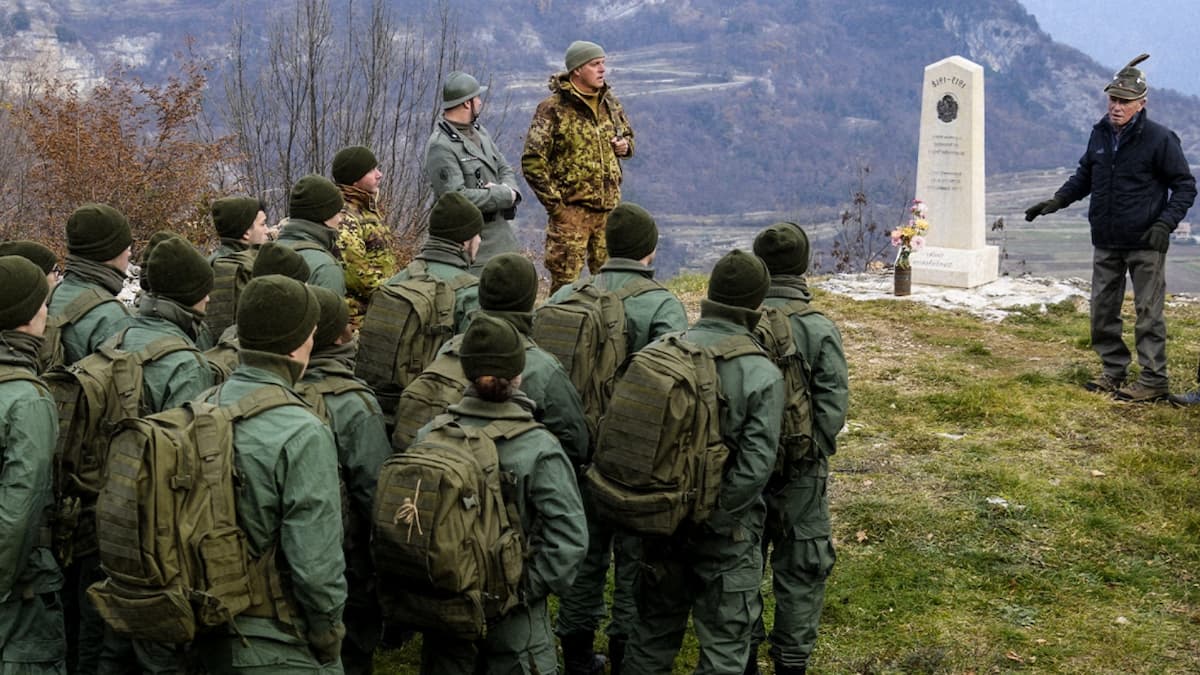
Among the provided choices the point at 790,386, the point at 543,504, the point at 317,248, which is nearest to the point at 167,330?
the point at 317,248

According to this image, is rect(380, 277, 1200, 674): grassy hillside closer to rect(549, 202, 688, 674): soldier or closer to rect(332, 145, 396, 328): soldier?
rect(549, 202, 688, 674): soldier

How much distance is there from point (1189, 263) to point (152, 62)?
98.9 m

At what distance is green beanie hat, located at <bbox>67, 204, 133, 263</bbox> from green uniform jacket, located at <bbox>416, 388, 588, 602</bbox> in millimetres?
2494

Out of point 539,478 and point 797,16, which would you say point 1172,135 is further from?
point 797,16

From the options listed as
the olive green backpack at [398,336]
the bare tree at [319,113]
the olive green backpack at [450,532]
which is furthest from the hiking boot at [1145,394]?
the bare tree at [319,113]

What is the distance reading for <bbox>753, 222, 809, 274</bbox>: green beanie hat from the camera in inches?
236

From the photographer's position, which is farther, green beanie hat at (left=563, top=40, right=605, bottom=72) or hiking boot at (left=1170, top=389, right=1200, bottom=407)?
hiking boot at (left=1170, top=389, right=1200, bottom=407)

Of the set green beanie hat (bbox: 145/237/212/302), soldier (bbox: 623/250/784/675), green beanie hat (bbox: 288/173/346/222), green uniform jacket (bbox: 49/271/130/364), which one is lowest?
soldier (bbox: 623/250/784/675)

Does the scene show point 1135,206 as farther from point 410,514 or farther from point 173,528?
point 173,528

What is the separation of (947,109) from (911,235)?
1.99 metres

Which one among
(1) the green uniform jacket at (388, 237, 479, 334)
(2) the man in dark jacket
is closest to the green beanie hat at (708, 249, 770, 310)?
(1) the green uniform jacket at (388, 237, 479, 334)

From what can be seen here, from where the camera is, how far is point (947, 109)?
15484 mm

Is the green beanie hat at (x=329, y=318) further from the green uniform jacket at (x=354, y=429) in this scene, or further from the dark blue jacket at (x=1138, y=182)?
the dark blue jacket at (x=1138, y=182)

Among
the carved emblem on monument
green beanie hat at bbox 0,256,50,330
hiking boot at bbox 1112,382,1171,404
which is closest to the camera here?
green beanie hat at bbox 0,256,50,330
